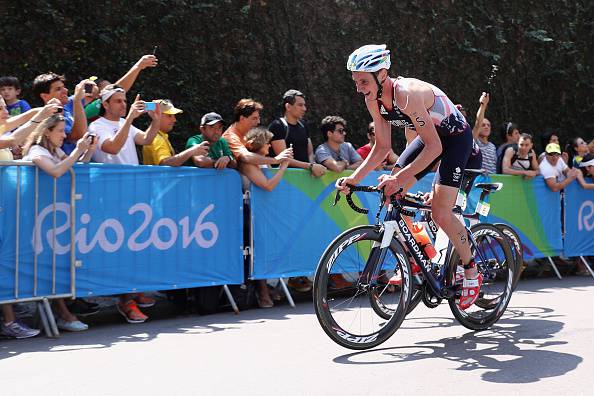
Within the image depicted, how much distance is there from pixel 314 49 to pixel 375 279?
823 cm

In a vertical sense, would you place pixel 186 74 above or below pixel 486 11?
below

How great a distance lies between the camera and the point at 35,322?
24.0ft

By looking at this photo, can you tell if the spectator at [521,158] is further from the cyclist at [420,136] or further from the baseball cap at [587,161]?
the cyclist at [420,136]

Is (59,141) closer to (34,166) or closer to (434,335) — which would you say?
(34,166)

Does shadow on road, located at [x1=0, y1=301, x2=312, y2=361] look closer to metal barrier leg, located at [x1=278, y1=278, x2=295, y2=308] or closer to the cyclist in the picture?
metal barrier leg, located at [x1=278, y1=278, x2=295, y2=308]

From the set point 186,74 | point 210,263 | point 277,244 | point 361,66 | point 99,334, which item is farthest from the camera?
point 186,74

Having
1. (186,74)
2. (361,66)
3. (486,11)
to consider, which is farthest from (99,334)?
(486,11)

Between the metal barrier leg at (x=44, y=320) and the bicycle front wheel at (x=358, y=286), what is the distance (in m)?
2.63

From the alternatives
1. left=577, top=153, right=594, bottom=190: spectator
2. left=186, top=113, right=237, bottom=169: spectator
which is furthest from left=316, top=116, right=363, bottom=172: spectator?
left=577, top=153, right=594, bottom=190: spectator

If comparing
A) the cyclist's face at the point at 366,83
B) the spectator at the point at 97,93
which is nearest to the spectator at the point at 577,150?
the spectator at the point at 97,93

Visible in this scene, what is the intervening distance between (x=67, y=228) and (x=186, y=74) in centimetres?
550

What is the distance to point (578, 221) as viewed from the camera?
37.4ft

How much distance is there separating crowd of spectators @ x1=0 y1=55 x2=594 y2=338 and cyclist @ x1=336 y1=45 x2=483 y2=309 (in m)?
0.97

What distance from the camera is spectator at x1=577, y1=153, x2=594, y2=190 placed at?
11.4 meters
